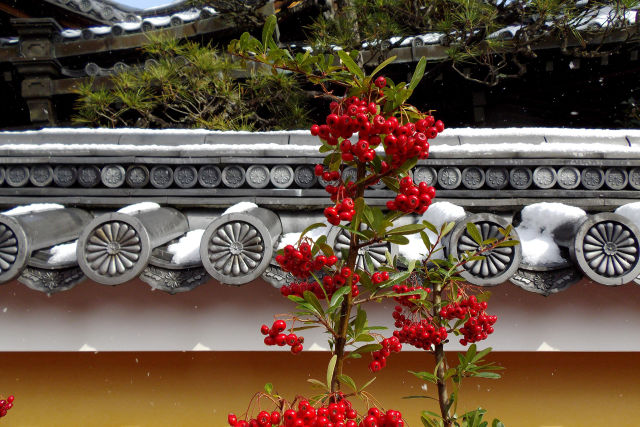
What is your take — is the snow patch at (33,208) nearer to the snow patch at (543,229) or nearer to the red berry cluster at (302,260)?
the red berry cluster at (302,260)

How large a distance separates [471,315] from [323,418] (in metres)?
0.68

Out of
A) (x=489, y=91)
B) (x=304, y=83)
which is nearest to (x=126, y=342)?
(x=304, y=83)

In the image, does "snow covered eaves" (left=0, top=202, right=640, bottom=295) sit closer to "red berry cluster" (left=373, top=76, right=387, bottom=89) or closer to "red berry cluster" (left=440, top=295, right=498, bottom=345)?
"red berry cluster" (left=440, top=295, right=498, bottom=345)

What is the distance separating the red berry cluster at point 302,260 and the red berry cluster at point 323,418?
0.30 metres

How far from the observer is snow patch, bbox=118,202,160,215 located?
2.01m

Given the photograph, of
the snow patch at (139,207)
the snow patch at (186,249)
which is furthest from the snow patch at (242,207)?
the snow patch at (139,207)

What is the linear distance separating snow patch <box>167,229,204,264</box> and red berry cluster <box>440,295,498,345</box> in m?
1.03

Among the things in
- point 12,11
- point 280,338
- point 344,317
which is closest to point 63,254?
point 280,338

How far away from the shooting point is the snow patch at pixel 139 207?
6.59ft

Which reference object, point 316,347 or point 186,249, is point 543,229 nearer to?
point 316,347

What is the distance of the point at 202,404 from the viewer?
2.33m

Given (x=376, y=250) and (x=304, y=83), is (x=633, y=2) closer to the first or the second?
(x=304, y=83)

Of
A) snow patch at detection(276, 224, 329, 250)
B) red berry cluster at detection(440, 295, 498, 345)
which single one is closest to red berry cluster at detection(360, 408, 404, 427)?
red berry cluster at detection(440, 295, 498, 345)

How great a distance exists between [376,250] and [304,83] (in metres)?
2.97
